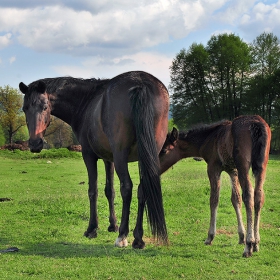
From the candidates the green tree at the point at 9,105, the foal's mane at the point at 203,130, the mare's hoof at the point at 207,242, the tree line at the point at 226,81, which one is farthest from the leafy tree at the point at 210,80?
the mare's hoof at the point at 207,242

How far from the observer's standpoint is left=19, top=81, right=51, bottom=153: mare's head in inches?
273

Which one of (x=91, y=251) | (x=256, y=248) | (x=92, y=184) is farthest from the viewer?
(x=92, y=184)

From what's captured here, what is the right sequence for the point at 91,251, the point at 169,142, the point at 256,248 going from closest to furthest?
the point at 91,251
the point at 256,248
the point at 169,142

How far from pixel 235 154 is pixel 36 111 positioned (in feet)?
11.1

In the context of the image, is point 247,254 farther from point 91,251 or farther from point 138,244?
point 91,251

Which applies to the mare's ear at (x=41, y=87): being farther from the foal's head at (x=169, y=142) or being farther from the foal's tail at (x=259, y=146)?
the foal's tail at (x=259, y=146)

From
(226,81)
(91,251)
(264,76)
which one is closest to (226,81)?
(226,81)

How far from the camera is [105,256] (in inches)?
242

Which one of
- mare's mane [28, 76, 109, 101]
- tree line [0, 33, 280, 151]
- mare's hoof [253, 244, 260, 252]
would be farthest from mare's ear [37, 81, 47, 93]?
tree line [0, 33, 280, 151]

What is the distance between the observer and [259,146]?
22.0ft

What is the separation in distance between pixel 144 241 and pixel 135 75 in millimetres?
2876

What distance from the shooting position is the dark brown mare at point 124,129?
20.6ft

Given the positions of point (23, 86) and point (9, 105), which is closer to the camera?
point (23, 86)

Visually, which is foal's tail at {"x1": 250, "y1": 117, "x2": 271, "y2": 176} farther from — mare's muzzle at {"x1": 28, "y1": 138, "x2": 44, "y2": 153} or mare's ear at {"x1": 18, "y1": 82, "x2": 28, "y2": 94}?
mare's ear at {"x1": 18, "y1": 82, "x2": 28, "y2": 94}
